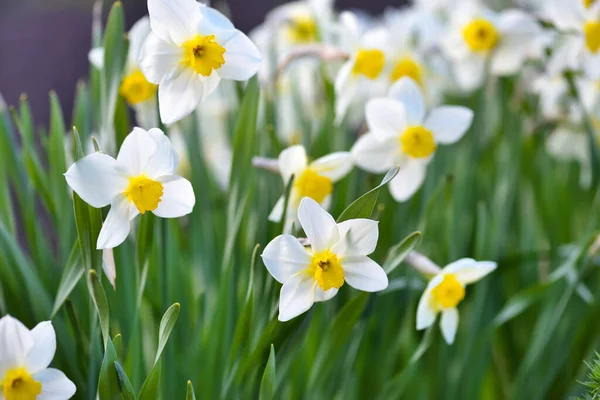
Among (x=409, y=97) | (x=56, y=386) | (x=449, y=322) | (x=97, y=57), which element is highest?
(x=97, y=57)

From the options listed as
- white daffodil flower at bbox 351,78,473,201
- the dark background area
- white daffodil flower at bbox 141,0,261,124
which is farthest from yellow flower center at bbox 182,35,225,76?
the dark background area

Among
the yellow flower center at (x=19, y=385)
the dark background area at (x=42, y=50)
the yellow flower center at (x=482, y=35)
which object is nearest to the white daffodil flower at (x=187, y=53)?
the yellow flower center at (x=19, y=385)

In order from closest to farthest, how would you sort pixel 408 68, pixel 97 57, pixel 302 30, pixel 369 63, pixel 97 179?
pixel 97 179 < pixel 97 57 < pixel 369 63 < pixel 408 68 < pixel 302 30

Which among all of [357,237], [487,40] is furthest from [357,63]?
[357,237]

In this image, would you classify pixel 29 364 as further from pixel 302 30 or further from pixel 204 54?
pixel 302 30

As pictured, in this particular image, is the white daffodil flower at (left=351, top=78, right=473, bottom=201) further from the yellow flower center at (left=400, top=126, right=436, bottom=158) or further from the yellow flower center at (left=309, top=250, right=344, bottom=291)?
the yellow flower center at (left=309, top=250, right=344, bottom=291)

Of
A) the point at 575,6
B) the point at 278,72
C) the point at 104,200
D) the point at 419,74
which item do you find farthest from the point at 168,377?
the point at 575,6

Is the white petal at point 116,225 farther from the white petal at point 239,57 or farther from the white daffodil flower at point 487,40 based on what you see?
the white daffodil flower at point 487,40
